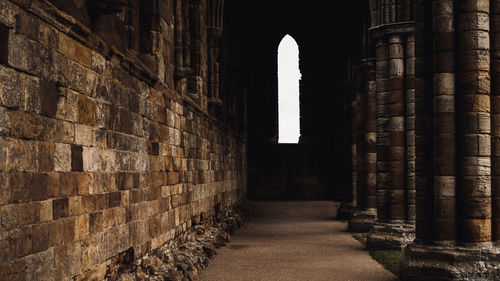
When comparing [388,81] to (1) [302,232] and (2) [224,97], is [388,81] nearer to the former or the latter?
(1) [302,232]

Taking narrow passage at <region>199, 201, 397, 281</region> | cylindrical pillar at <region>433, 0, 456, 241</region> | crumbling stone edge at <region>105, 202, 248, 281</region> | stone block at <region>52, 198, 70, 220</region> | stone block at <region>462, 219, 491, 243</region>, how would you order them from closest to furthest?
stone block at <region>52, 198, 70, 220</region> < crumbling stone edge at <region>105, 202, 248, 281</region> < stone block at <region>462, 219, 491, 243</region> < cylindrical pillar at <region>433, 0, 456, 241</region> < narrow passage at <region>199, 201, 397, 281</region>

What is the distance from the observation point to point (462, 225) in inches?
287

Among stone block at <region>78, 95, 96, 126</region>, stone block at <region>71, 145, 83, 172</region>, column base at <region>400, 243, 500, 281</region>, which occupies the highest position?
stone block at <region>78, 95, 96, 126</region>

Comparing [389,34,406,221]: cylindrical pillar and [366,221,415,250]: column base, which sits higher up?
[389,34,406,221]: cylindrical pillar

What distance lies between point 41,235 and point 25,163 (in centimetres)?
58

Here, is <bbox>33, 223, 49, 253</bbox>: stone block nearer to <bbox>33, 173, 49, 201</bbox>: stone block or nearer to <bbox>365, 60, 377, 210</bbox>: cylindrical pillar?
<bbox>33, 173, 49, 201</bbox>: stone block

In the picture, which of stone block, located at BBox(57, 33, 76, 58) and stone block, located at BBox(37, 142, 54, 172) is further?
stone block, located at BBox(57, 33, 76, 58)

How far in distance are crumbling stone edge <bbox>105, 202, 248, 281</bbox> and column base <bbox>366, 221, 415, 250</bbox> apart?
3136 mm

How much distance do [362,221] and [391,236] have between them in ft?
12.5

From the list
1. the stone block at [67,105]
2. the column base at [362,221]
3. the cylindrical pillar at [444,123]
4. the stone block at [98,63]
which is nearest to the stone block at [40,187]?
the stone block at [67,105]

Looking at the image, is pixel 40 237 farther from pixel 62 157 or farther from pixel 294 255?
pixel 294 255

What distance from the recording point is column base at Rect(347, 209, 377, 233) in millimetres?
14672

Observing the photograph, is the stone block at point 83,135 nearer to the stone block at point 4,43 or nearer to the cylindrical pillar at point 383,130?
the stone block at point 4,43

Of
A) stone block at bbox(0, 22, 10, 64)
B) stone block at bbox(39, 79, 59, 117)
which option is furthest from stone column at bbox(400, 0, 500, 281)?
stone block at bbox(0, 22, 10, 64)
